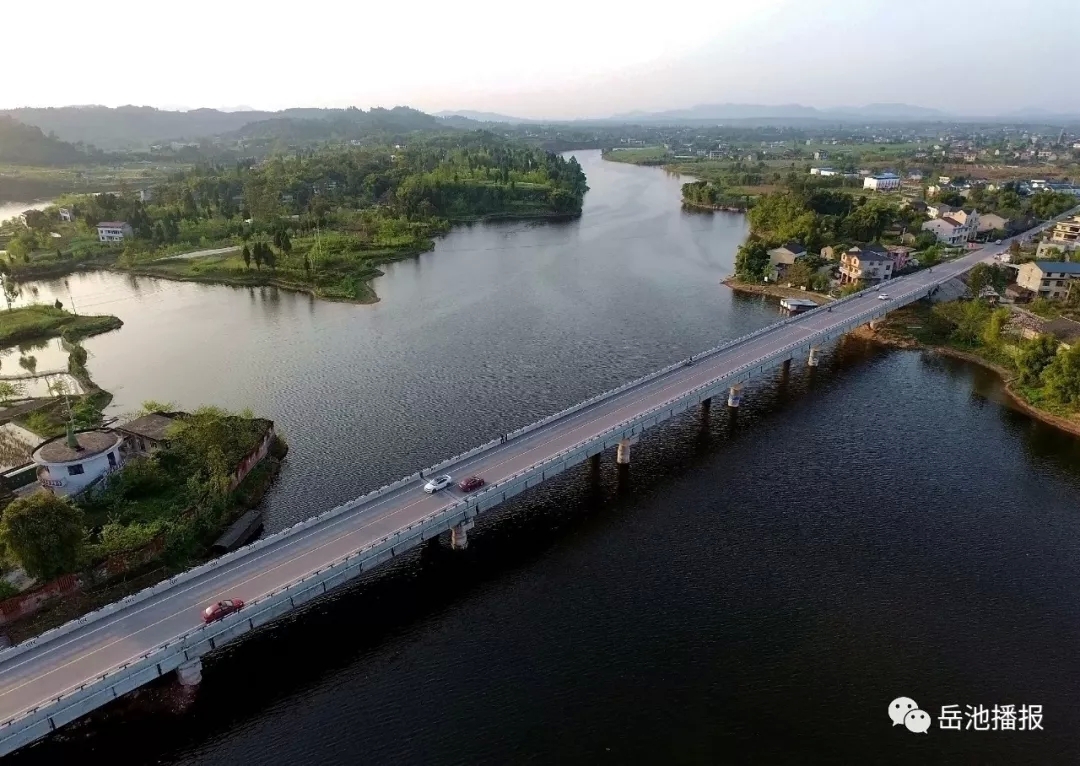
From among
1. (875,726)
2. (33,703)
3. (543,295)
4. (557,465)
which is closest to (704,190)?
(543,295)

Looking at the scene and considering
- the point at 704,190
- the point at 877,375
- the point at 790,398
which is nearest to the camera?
the point at 790,398

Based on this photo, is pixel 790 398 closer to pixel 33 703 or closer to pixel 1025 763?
pixel 1025 763

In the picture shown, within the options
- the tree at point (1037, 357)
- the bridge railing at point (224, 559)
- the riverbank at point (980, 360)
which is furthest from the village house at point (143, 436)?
the tree at point (1037, 357)

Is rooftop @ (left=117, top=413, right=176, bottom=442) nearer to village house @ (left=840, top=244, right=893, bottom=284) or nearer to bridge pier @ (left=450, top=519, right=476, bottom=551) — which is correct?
bridge pier @ (left=450, top=519, right=476, bottom=551)

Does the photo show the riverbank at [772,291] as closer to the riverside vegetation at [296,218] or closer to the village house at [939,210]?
the village house at [939,210]

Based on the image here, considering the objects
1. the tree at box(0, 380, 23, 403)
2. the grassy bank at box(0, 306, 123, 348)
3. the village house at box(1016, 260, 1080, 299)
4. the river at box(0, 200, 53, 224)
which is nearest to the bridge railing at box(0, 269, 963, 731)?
the tree at box(0, 380, 23, 403)

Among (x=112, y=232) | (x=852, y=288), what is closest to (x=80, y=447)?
(x=852, y=288)
